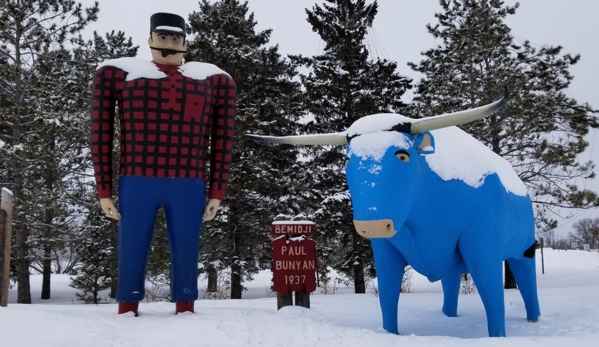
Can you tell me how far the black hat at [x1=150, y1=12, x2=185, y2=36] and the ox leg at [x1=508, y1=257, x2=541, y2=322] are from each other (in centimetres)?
513

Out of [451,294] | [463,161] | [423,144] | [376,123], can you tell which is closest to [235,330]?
[376,123]

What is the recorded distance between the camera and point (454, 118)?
4.27 metres

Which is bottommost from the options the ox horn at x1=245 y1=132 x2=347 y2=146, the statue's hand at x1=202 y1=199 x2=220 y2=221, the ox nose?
the ox nose

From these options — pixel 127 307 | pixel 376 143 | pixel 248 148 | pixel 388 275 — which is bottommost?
pixel 127 307

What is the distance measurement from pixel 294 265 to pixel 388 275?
1.04 m

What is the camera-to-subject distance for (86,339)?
323cm

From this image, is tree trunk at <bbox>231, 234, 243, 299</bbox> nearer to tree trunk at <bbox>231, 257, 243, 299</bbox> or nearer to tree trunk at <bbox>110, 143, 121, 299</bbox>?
tree trunk at <bbox>231, 257, 243, 299</bbox>

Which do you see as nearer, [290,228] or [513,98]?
[290,228]

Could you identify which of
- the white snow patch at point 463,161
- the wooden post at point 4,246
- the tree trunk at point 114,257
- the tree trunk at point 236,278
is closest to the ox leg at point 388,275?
the white snow patch at point 463,161

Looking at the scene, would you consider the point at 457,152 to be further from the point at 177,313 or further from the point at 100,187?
the point at 100,187

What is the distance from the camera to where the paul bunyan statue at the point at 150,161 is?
4.50m

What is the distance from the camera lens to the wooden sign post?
5391 mm

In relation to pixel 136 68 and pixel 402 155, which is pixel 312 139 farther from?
pixel 136 68

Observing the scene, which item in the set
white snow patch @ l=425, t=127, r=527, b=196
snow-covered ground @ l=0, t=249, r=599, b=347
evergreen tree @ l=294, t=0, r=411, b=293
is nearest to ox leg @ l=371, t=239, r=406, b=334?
snow-covered ground @ l=0, t=249, r=599, b=347
